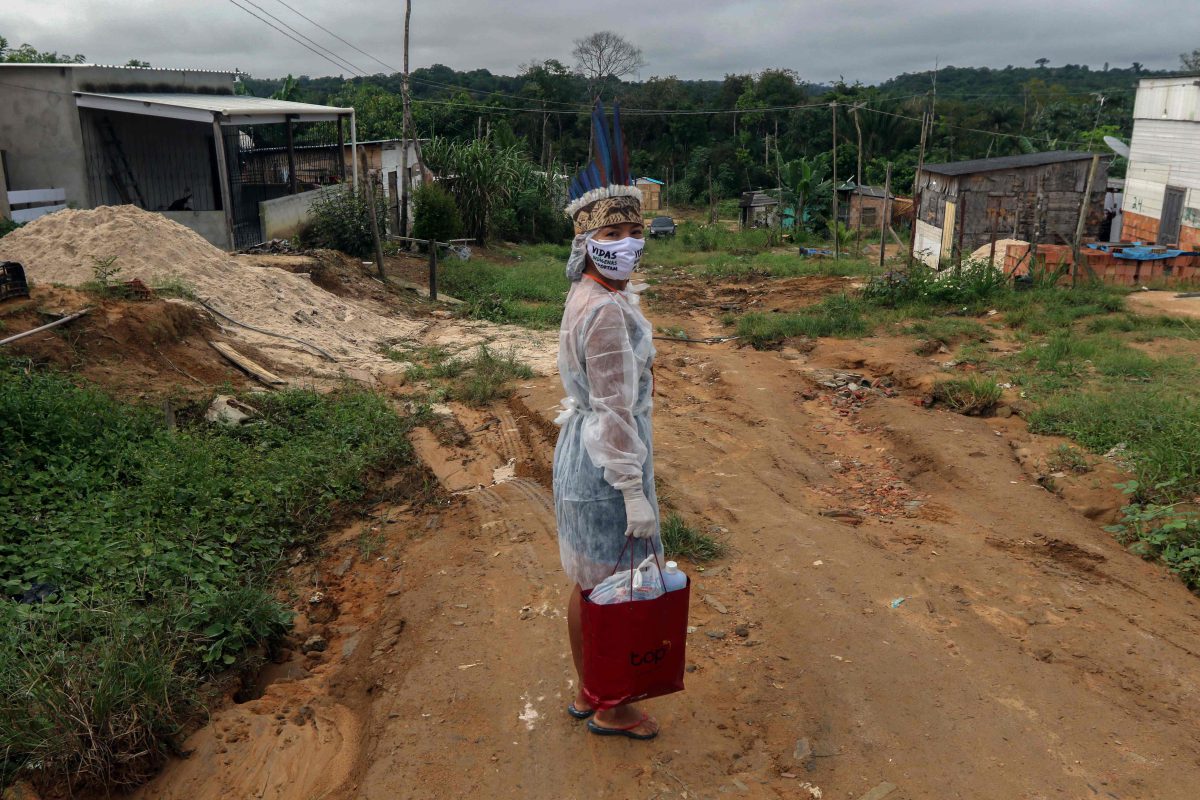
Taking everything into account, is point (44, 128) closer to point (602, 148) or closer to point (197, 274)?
point (197, 274)

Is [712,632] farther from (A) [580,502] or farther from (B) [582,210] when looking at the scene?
(B) [582,210]

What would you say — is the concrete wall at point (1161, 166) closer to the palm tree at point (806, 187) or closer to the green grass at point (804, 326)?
the palm tree at point (806, 187)

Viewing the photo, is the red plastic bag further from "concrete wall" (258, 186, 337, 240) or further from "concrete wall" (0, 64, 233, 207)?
"concrete wall" (0, 64, 233, 207)

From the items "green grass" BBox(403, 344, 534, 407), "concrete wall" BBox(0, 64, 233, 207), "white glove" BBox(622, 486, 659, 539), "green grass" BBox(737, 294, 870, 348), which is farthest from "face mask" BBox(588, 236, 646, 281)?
"concrete wall" BBox(0, 64, 233, 207)

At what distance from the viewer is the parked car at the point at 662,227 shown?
2970 centimetres

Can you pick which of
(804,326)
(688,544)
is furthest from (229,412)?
(804,326)

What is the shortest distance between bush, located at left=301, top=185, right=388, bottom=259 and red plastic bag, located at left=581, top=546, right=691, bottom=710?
605 inches

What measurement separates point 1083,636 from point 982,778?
1426mm

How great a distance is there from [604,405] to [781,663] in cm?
154

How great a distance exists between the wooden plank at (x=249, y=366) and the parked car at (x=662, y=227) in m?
22.3

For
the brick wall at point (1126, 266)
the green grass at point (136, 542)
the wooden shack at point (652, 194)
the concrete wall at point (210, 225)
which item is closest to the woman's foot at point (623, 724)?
the green grass at point (136, 542)

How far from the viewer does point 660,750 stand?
326 cm

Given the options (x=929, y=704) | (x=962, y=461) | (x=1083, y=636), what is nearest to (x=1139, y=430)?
(x=962, y=461)

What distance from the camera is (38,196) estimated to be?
48.6ft
